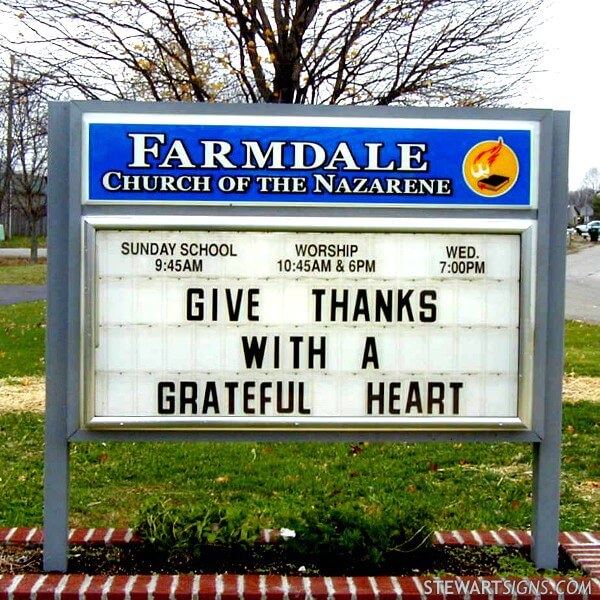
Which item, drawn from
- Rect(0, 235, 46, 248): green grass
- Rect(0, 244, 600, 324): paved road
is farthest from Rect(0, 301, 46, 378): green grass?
Rect(0, 235, 46, 248): green grass

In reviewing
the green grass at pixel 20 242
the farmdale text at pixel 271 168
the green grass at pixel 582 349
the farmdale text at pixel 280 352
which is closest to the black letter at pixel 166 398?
the farmdale text at pixel 280 352

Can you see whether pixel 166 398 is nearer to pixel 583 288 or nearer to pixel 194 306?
pixel 194 306

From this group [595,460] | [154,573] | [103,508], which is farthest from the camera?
[595,460]

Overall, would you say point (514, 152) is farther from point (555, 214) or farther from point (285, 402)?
point (285, 402)

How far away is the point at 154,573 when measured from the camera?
14.9 ft

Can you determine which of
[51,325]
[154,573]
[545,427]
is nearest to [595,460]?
[545,427]

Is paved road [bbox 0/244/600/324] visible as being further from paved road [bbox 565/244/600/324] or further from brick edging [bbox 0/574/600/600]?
brick edging [bbox 0/574/600/600]

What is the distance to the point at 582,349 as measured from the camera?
1475cm

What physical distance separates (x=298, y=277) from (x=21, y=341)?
1113 cm

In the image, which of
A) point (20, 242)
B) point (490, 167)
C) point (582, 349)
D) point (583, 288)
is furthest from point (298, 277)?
point (20, 242)

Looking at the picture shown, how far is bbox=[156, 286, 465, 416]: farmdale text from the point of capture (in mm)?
4605

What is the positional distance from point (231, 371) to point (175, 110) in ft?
4.13

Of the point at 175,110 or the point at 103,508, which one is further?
the point at 103,508

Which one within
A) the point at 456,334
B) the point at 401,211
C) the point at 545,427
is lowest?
the point at 545,427
